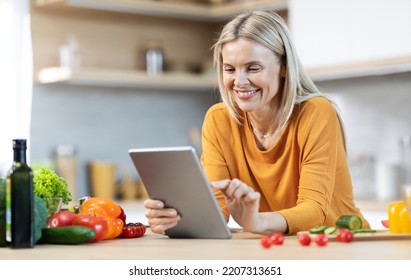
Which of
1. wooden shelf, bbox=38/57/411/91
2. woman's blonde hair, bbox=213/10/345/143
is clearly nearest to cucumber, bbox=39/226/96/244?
woman's blonde hair, bbox=213/10/345/143

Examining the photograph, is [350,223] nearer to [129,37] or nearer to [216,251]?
[216,251]

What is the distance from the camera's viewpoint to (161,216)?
7.43ft

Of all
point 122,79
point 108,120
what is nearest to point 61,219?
point 122,79

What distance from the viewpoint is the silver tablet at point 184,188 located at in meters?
2.11

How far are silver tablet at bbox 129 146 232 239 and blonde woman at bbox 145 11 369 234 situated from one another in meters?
0.20

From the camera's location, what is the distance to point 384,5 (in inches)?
183

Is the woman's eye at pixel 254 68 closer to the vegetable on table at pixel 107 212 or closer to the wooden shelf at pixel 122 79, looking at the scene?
the vegetable on table at pixel 107 212

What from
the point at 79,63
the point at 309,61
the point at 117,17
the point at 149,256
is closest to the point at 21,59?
the point at 79,63

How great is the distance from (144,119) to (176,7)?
0.83 meters

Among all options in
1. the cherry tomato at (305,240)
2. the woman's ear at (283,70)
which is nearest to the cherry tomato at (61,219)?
the cherry tomato at (305,240)
